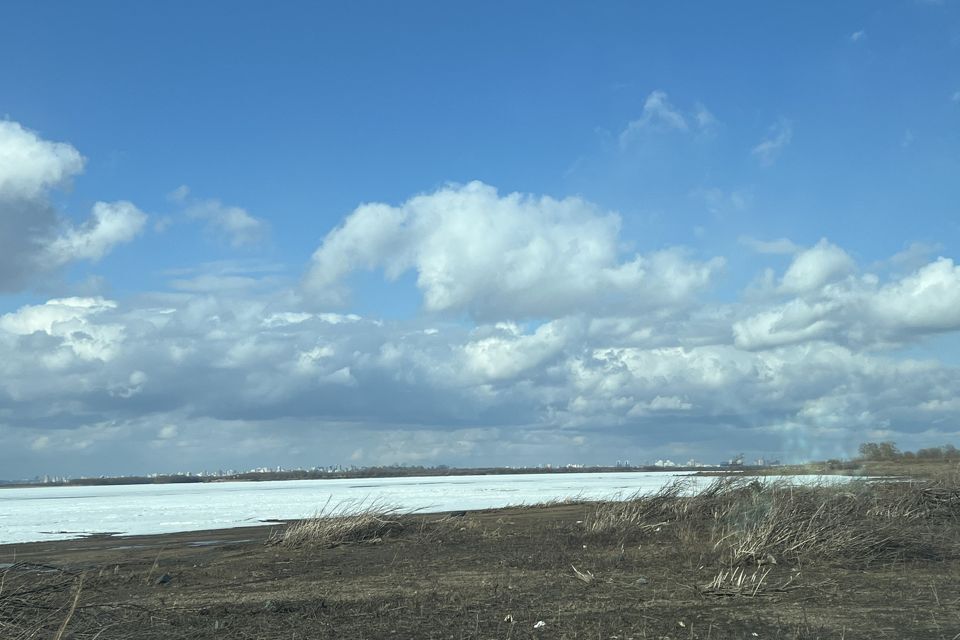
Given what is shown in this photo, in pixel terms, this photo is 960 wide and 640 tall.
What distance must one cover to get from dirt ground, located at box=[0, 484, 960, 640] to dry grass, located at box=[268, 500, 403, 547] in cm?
37

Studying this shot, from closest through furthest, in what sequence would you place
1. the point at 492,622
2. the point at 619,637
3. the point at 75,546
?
1. the point at 619,637
2. the point at 492,622
3. the point at 75,546

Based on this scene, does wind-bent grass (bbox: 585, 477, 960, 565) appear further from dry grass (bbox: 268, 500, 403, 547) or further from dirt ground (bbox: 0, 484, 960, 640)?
dry grass (bbox: 268, 500, 403, 547)

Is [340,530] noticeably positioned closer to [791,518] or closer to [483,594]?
[483,594]

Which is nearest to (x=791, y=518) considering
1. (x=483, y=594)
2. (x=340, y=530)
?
(x=483, y=594)

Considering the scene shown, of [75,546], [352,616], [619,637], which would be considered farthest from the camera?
[75,546]

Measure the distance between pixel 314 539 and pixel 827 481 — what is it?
1314cm

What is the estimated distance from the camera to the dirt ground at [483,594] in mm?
9234

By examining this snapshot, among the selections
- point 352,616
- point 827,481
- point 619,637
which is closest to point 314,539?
point 352,616

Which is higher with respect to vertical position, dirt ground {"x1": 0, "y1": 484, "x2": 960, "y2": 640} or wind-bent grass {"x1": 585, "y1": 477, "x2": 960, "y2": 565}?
A: wind-bent grass {"x1": 585, "y1": 477, "x2": 960, "y2": 565}

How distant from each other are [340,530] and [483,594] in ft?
28.4

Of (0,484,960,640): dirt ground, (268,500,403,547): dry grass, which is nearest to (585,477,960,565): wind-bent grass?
(0,484,960,640): dirt ground

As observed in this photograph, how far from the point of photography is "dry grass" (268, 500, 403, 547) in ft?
64.3

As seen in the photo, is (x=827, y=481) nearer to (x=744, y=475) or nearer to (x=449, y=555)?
(x=744, y=475)

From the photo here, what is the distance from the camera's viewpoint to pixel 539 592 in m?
12.2
